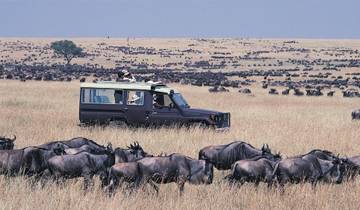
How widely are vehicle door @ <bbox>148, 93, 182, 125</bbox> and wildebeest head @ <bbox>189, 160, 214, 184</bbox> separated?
8.55m

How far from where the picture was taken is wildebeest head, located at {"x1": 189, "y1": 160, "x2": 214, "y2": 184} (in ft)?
38.6

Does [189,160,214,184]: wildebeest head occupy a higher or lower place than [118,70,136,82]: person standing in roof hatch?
lower

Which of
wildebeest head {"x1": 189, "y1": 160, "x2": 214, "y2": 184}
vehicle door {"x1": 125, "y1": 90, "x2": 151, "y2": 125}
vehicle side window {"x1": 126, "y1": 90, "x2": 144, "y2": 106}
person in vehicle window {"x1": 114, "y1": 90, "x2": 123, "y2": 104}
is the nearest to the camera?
wildebeest head {"x1": 189, "y1": 160, "x2": 214, "y2": 184}

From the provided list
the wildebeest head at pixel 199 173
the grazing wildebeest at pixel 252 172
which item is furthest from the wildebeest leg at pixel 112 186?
the grazing wildebeest at pixel 252 172

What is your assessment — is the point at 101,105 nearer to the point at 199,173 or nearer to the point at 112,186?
the point at 199,173

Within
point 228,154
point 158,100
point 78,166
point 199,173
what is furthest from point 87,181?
point 158,100

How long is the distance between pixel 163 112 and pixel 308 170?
8918 mm

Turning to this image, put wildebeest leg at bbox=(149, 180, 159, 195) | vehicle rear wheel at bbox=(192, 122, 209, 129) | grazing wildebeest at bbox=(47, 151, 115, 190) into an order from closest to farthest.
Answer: wildebeest leg at bbox=(149, 180, 159, 195) < grazing wildebeest at bbox=(47, 151, 115, 190) < vehicle rear wheel at bbox=(192, 122, 209, 129)

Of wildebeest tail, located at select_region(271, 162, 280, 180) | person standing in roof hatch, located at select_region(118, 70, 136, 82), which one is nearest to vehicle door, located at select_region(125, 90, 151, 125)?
person standing in roof hatch, located at select_region(118, 70, 136, 82)

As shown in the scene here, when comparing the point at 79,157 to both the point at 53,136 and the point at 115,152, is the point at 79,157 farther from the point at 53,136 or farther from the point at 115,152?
the point at 53,136

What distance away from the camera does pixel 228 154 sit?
44.8 ft

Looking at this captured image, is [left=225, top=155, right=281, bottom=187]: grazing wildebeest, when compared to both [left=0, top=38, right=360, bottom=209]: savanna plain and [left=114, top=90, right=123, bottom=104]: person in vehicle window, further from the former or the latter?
[left=114, top=90, right=123, bottom=104]: person in vehicle window

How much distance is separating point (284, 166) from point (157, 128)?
886 cm

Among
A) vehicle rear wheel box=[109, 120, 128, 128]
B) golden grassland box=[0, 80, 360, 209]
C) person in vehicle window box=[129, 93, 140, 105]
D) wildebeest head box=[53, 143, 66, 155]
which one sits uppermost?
person in vehicle window box=[129, 93, 140, 105]
